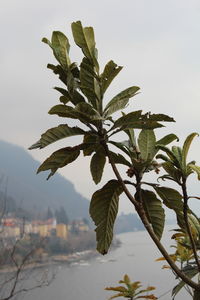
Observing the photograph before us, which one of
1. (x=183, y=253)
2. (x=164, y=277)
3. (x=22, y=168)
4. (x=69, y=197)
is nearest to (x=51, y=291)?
(x=164, y=277)

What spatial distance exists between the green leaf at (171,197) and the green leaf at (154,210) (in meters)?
0.02

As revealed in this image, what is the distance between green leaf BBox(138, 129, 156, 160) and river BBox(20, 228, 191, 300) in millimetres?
25213

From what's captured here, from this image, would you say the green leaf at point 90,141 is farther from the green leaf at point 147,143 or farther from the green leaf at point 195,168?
the green leaf at point 195,168

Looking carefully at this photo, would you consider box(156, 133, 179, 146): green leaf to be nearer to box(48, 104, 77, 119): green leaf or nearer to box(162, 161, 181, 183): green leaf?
box(162, 161, 181, 183): green leaf

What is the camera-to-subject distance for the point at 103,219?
1.09 meters

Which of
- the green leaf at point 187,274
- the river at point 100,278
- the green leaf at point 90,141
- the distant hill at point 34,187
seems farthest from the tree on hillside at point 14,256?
the distant hill at point 34,187

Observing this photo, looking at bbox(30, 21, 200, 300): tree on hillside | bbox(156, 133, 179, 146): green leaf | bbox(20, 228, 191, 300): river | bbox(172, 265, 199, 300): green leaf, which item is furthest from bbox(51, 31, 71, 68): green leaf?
bbox(20, 228, 191, 300): river

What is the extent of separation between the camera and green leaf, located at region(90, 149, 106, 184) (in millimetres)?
1139

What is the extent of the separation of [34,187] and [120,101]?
129 m

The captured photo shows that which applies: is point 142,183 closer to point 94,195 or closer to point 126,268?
point 94,195

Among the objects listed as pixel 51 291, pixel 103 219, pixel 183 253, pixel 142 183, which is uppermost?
pixel 142 183

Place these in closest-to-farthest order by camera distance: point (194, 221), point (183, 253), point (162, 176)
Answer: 1. point (162, 176)
2. point (194, 221)
3. point (183, 253)

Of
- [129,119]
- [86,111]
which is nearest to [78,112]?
[86,111]

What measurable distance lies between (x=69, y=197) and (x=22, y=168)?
3466cm
